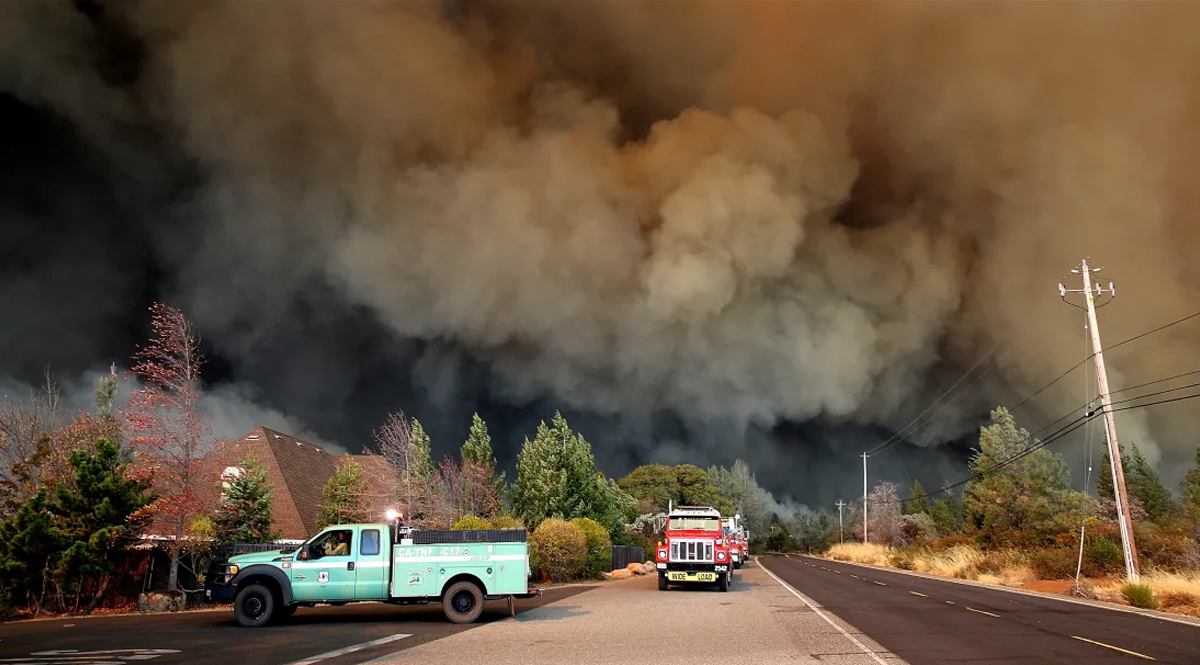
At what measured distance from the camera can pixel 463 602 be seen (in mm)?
18609

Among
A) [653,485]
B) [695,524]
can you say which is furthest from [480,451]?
[653,485]

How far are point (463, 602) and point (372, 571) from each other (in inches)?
88.3

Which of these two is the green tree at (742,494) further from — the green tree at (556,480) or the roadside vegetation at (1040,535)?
the green tree at (556,480)

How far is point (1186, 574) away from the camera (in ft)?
92.5

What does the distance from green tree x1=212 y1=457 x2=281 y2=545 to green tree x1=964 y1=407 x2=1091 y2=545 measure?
4603 cm

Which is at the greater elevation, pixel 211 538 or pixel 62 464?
pixel 62 464

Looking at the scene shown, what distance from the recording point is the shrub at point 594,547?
3925 cm

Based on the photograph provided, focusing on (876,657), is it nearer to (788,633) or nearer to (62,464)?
(788,633)

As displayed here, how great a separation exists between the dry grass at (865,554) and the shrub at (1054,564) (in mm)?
27678

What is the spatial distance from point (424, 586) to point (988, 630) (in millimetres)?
12556

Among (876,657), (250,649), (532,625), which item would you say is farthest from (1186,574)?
(250,649)

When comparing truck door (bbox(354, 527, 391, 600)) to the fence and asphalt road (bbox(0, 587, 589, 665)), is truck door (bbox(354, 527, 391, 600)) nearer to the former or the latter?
asphalt road (bbox(0, 587, 589, 665))

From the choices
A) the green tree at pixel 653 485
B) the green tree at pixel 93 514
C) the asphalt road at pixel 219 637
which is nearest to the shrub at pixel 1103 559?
the asphalt road at pixel 219 637

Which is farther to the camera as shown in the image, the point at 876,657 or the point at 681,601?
the point at 681,601
